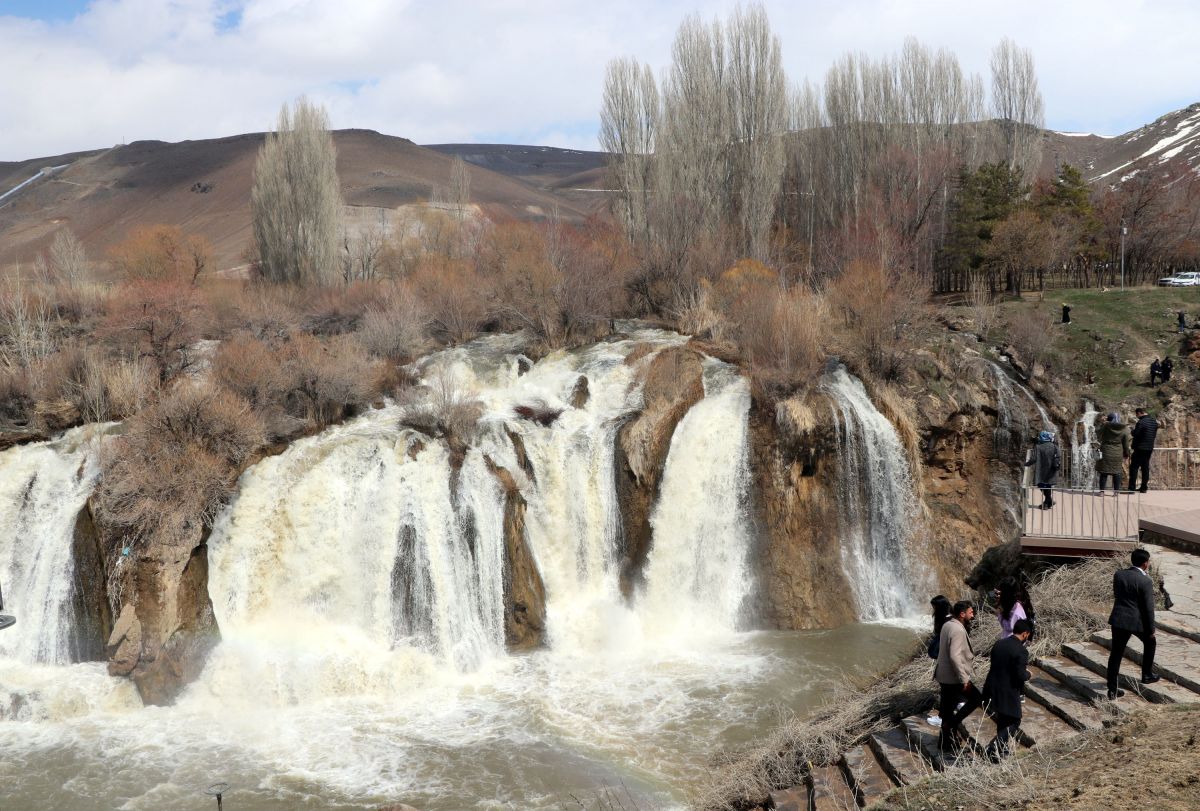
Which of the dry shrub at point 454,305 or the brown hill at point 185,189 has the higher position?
the brown hill at point 185,189

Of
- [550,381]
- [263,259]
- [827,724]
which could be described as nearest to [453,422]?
[550,381]

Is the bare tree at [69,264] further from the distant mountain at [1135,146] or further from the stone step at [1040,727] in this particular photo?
the distant mountain at [1135,146]

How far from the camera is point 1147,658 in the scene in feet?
30.6

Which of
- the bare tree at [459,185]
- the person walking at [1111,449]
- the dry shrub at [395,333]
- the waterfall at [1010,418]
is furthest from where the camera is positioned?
the bare tree at [459,185]

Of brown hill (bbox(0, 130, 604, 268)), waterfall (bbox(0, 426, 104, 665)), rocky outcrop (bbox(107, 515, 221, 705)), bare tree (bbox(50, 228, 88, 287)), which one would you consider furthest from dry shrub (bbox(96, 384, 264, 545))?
brown hill (bbox(0, 130, 604, 268))

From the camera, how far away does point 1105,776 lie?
7.97 m

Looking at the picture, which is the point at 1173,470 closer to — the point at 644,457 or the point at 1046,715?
the point at 644,457

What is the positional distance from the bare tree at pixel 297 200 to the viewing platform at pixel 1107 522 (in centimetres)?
2683

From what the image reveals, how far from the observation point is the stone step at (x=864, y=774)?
30.9 ft

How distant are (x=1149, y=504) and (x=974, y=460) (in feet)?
20.3

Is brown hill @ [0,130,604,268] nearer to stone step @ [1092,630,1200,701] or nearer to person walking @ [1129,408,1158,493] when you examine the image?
person walking @ [1129,408,1158,493]

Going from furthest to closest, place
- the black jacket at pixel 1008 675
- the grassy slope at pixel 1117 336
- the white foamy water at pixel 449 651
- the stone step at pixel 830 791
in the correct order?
1. the grassy slope at pixel 1117 336
2. the white foamy water at pixel 449 651
3. the stone step at pixel 830 791
4. the black jacket at pixel 1008 675

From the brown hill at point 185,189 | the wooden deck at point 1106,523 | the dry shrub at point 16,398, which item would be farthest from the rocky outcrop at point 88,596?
the brown hill at point 185,189

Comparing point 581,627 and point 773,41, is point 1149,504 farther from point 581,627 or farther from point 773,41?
point 773,41
